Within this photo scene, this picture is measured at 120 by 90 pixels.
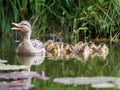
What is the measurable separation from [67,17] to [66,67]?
187 inches

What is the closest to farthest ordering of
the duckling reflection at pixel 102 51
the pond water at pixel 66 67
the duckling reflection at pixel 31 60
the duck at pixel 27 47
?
the pond water at pixel 66 67, the duckling reflection at pixel 31 60, the duck at pixel 27 47, the duckling reflection at pixel 102 51

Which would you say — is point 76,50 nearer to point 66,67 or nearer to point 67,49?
point 67,49

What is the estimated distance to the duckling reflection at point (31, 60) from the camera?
8.98m

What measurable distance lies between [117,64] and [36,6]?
4498 millimetres

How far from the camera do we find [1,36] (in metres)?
13.1

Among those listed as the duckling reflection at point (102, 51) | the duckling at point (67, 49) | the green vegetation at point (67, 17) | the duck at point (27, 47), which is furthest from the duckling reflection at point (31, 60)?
the green vegetation at point (67, 17)

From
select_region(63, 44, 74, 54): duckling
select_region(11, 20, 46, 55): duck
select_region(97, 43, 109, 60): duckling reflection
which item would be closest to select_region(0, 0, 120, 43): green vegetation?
select_region(97, 43, 109, 60): duckling reflection

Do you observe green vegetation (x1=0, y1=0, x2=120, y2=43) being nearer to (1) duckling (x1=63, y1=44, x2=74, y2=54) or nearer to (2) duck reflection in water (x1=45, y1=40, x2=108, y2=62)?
(2) duck reflection in water (x1=45, y1=40, x2=108, y2=62)

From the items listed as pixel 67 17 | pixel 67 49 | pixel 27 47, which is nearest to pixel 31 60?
pixel 27 47

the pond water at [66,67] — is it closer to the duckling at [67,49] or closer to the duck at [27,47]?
the duck at [27,47]

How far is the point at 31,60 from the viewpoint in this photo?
9.42 metres

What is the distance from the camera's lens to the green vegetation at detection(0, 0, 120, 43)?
1298cm

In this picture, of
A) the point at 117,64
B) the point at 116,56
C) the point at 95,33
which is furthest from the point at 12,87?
the point at 95,33

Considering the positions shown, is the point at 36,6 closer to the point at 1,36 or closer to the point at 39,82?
the point at 1,36
